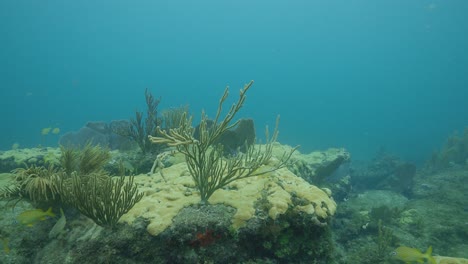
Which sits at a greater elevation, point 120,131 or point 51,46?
point 51,46

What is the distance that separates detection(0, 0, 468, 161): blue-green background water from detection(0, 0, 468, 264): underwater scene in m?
1.05

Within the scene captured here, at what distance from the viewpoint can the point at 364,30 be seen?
13675 cm

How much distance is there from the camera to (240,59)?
561ft

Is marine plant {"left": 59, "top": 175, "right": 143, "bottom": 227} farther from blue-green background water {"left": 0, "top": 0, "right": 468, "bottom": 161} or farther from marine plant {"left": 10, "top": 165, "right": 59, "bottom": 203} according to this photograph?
blue-green background water {"left": 0, "top": 0, "right": 468, "bottom": 161}

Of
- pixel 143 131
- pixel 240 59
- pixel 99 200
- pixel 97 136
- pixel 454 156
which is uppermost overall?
pixel 240 59

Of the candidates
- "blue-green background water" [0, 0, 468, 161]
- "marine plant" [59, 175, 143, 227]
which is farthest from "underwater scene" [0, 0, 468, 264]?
"blue-green background water" [0, 0, 468, 161]

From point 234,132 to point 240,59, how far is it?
170 m

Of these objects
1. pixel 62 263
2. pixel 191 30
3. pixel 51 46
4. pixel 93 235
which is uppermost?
pixel 191 30

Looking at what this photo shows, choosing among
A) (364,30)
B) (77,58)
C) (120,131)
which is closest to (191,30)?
(77,58)

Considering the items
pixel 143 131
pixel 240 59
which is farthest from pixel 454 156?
pixel 240 59

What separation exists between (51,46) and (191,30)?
7416 centimetres

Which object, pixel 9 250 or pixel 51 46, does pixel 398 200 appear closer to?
pixel 9 250

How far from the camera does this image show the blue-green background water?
11638cm

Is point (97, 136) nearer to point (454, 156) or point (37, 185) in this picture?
point (37, 185)
